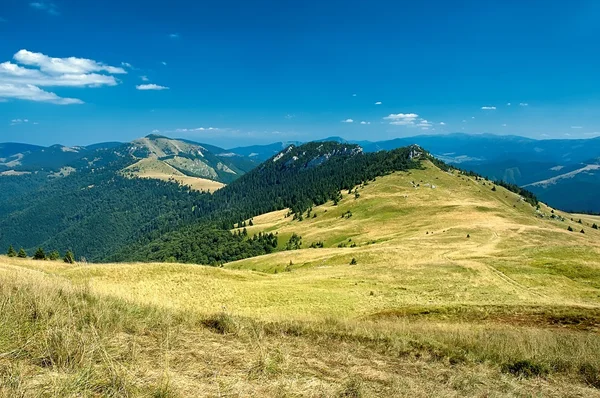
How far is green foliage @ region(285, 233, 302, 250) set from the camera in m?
125

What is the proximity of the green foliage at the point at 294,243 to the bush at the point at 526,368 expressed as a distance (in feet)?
364

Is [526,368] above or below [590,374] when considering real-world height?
above

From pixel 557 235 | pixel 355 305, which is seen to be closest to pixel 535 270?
pixel 355 305

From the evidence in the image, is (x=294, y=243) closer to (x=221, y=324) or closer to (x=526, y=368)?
(x=221, y=324)

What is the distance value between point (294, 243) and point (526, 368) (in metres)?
118

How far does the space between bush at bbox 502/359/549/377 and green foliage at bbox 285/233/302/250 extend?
111m

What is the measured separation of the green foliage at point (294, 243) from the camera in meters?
125

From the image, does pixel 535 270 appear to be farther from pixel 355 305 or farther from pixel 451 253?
pixel 355 305

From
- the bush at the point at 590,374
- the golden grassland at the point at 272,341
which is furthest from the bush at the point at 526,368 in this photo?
the bush at the point at 590,374

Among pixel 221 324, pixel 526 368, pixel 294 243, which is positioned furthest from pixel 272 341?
pixel 294 243

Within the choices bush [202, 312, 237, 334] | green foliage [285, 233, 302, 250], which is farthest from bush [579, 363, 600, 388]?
green foliage [285, 233, 302, 250]

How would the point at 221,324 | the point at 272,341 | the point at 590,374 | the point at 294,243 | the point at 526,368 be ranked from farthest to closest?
the point at 294,243 < the point at 221,324 < the point at 272,341 < the point at 526,368 < the point at 590,374

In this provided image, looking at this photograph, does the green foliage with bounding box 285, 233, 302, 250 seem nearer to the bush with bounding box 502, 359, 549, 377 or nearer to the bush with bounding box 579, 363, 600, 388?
the bush with bounding box 502, 359, 549, 377

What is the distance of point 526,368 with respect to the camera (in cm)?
1184
